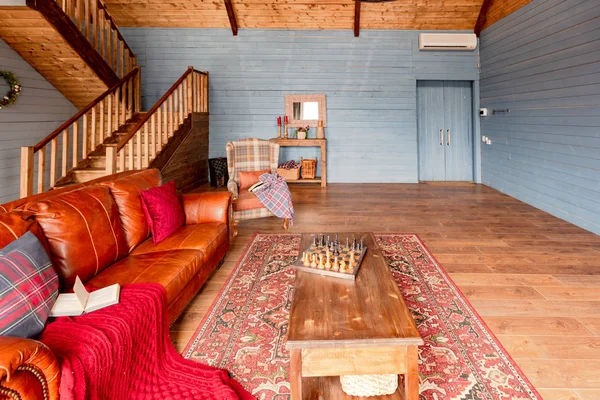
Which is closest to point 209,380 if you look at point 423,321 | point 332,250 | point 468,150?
point 332,250

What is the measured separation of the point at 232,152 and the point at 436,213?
2.86 metres

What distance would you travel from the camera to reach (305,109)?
7.75 meters

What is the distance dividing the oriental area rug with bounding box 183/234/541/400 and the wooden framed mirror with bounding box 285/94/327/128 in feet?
15.9

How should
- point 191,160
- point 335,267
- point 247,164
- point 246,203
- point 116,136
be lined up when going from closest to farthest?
point 335,267 < point 246,203 < point 247,164 < point 116,136 < point 191,160

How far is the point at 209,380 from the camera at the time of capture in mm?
1777

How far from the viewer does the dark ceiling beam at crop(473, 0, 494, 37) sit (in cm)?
684

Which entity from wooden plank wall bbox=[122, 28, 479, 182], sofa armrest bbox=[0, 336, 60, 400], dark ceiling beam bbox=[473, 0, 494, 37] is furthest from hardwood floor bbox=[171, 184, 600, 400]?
dark ceiling beam bbox=[473, 0, 494, 37]

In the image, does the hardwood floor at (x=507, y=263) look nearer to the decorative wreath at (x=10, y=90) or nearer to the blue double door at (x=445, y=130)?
the blue double door at (x=445, y=130)

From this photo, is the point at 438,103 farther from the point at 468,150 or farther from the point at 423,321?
the point at 423,321

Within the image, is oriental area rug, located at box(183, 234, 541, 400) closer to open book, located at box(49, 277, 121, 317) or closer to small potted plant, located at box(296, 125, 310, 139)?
open book, located at box(49, 277, 121, 317)

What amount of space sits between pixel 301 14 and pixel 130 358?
7023 mm

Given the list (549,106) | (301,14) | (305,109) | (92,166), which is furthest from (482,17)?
(92,166)

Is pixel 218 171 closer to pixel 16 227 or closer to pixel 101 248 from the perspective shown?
pixel 101 248

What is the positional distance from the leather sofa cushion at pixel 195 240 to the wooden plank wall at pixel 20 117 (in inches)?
158
